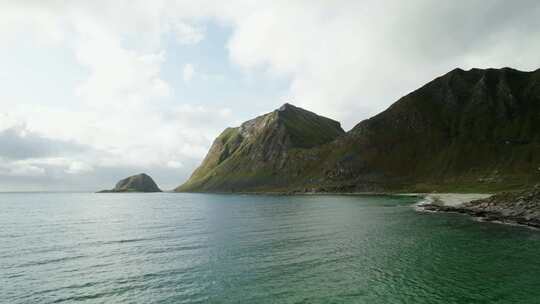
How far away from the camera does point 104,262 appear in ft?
145

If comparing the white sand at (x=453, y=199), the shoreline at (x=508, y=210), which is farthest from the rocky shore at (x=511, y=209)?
the white sand at (x=453, y=199)

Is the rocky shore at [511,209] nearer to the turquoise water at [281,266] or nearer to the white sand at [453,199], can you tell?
the turquoise water at [281,266]

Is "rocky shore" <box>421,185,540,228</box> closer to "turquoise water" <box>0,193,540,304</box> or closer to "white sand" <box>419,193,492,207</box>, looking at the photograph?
"turquoise water" <box>0,193,540,304</box>

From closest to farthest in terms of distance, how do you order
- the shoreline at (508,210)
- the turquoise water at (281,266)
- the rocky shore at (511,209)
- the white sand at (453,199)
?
the turquoise water at (281,266) → the shoreline at (508,210) → the rocky shore at (511,209) → the white sand at (453,199)

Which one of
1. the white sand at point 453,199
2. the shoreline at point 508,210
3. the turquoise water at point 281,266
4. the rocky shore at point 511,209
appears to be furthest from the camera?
the white sand at point 453,199

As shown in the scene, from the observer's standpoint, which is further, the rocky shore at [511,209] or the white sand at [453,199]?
the white sand at [453,199]

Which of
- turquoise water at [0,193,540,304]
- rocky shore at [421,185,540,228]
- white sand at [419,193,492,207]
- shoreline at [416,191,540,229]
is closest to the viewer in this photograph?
turquoise water at [0,193,540,304]

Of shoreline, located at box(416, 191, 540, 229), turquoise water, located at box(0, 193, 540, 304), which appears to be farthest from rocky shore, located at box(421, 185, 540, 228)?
turquoise water, located at box(0, 193, 540, 304)

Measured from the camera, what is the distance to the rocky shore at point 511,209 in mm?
68188

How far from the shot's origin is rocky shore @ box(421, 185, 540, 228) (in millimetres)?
68188

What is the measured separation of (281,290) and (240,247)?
21404mm

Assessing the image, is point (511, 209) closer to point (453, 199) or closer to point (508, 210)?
point (508, 210)

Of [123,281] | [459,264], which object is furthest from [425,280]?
[123,281]

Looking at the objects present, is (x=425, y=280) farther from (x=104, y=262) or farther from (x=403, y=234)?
(x=104, y=262)
